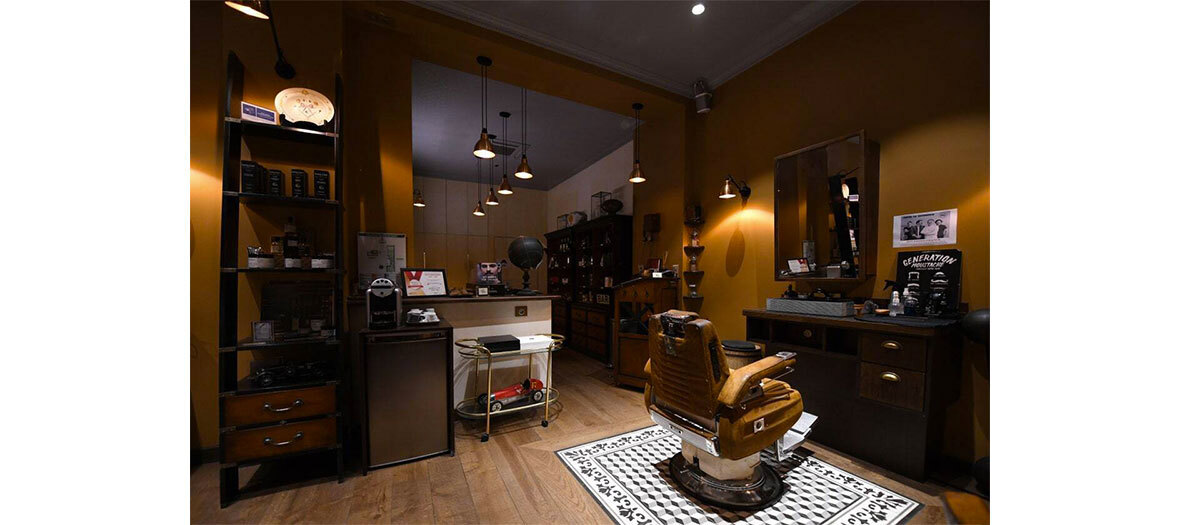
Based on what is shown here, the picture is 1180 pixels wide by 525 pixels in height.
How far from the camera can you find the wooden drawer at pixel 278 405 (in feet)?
6.27

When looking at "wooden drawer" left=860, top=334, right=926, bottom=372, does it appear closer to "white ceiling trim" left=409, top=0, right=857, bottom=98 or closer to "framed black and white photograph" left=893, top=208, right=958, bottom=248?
"framed black and white photograph" left=893, top=208, right=958, bottom=248

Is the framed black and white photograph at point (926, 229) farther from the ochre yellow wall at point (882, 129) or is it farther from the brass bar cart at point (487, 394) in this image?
the brass bar cart at point (487, 394)

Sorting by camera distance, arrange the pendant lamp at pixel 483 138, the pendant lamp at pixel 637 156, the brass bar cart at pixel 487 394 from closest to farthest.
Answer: the brass bar cart at pixel 487 394 → the pendant lamp at pixel 483 138 → the pendant lamp at pixel 637 156

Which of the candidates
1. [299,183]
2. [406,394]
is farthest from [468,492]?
[299,183]

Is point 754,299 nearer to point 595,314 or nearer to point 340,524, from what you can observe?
point 595,314

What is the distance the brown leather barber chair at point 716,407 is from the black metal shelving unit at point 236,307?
6.26 ft

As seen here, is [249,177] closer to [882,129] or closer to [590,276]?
[882,129]

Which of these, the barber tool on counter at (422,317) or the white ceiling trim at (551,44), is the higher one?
the white ceiling trim at (551,44)

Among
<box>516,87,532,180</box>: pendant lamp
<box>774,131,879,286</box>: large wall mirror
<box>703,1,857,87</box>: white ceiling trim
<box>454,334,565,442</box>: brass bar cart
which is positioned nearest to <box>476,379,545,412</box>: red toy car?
<box>454,334,565,442</box>: brass bar cart

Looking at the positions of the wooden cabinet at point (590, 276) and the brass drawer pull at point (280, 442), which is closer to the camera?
the brass drawer pull at point (280, 442)

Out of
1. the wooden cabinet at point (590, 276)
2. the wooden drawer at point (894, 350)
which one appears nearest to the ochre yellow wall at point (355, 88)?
the wooden cabinet at point (590, 276)

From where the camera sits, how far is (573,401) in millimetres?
3490

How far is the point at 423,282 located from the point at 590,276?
10.9 feet

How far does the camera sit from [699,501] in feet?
6.31
